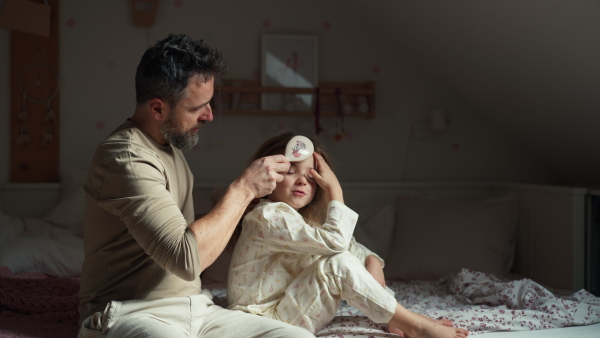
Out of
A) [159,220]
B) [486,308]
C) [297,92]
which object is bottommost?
[486,308]

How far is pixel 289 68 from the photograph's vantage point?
3455 mm

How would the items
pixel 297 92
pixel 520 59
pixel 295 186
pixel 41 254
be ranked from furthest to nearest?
pixel 297 92 → pixel 520 59 → pixel 41 254 → pixel 295 186

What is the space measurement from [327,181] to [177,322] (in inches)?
23.4

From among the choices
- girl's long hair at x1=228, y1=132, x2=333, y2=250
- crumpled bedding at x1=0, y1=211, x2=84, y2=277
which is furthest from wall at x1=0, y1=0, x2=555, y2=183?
girl's long hair at x1=228, y1=132, x2=333, y2=250

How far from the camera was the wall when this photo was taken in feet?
10.9

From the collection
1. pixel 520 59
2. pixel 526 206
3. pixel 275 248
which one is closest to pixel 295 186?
pixel 275 248

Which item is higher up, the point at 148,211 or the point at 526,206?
the point at 148,211

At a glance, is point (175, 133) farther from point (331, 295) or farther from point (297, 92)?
point (297, 92)

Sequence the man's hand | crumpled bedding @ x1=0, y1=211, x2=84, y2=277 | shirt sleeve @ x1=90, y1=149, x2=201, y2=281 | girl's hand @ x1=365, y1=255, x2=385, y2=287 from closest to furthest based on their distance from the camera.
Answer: shirt sleeve @ x1=90, y1=149, x2=201, y2=281 → the man's hand → girl's hand @ x1=365, y1=255, x2=385, y2=287 → crumpled bedding @ x1=0, y1=211, x2=84, y2=277

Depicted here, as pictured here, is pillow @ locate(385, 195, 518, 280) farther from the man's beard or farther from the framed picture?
the man's beard

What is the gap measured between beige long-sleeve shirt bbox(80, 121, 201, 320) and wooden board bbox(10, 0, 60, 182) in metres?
1.69

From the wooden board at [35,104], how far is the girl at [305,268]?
5.70 feet

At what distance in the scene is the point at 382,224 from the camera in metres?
3.21

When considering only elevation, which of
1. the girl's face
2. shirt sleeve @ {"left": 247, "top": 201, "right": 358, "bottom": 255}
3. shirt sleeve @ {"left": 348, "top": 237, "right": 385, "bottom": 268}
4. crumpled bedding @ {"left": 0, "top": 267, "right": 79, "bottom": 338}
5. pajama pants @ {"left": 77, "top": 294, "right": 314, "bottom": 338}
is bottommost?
crumpled bedding @ {"left": 0, "top": 267, "right": 79, "bottom": 338}
